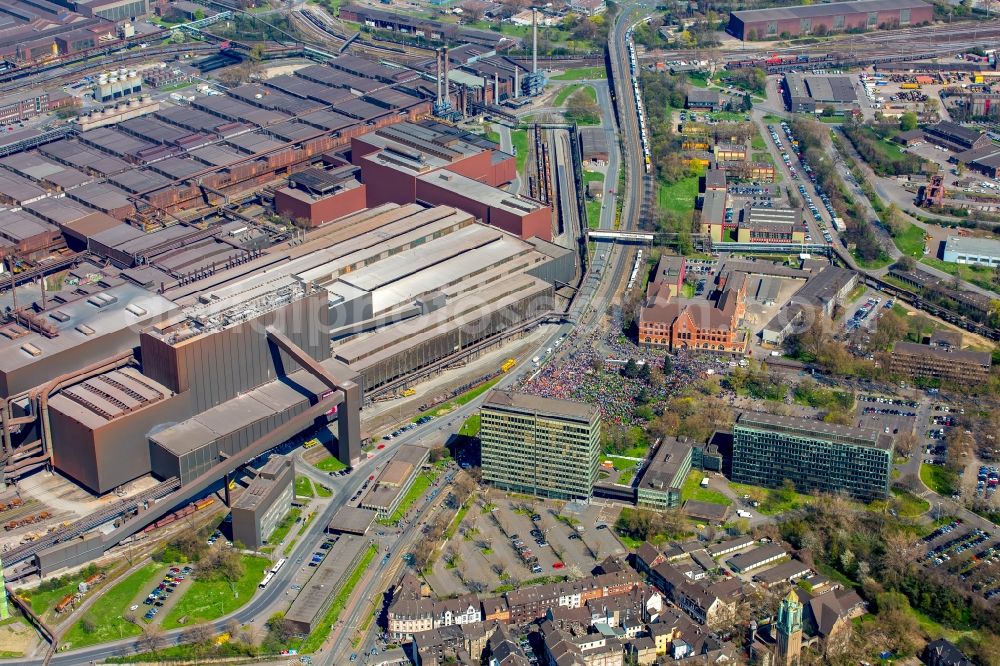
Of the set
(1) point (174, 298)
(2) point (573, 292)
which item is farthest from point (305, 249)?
(2) point (573, 292)

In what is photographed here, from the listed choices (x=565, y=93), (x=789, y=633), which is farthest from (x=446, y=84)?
(x=789, y=633)

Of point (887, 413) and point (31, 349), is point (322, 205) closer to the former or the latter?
point (31, 349)

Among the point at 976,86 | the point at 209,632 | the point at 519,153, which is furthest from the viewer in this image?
the point at 976,86

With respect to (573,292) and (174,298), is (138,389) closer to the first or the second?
(174,298)

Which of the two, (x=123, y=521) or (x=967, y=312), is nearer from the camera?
(x=123, y=521)

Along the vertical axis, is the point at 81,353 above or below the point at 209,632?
above

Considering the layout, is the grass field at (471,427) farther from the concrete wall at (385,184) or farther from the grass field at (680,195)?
the grass field at (680,195)
